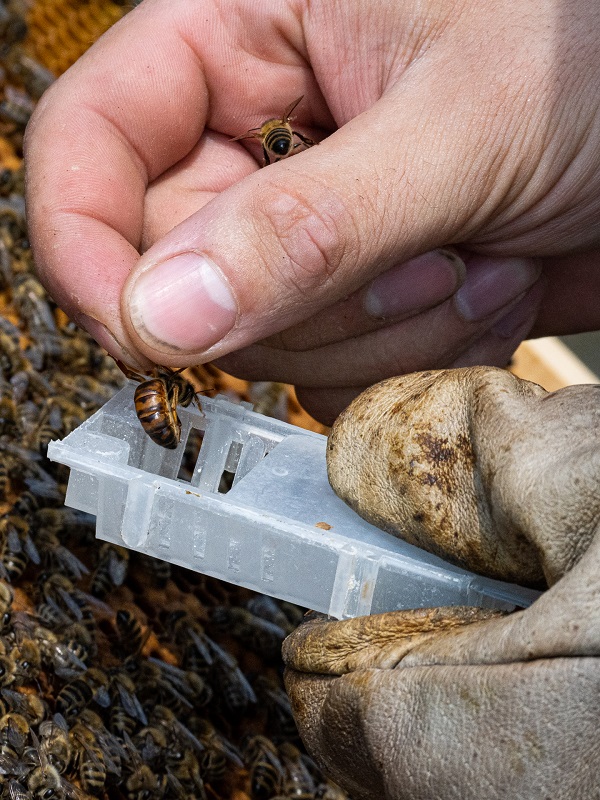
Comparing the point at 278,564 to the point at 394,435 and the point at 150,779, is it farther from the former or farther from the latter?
the point at 150,779

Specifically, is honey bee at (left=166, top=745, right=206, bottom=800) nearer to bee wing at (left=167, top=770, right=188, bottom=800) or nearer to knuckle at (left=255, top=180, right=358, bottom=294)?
bee wing at (left=167, top=770, right=188, bottom=800)

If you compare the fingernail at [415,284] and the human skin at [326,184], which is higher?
the human skin at [326,184]

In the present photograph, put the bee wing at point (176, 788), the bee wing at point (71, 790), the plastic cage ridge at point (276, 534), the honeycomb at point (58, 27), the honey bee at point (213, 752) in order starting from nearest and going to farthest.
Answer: the plastic cage ridge at point (276, 534)
the bee wing at point (71, 790)
the bee wing at point (176, 788)
the honey bee at point (213, 752)
the honeycomb at point (58, 27)

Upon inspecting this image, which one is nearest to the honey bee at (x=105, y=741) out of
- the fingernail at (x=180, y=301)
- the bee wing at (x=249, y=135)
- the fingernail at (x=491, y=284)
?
the fingernail at (x=180, y=301)

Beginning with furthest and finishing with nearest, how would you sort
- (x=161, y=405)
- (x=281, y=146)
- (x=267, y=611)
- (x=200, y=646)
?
(x=267, y=611)
(x=200, y=646)
(x=281, y=146)
(x=161, y=405)

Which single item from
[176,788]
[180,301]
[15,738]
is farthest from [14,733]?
[180,301]

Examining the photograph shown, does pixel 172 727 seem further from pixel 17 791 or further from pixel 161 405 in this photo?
pixel 161 405

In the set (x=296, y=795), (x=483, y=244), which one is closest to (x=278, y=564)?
(x=296, y=795)

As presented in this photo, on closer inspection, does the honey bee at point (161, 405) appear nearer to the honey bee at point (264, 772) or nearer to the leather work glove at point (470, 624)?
the leather work glove at point (470, 624)

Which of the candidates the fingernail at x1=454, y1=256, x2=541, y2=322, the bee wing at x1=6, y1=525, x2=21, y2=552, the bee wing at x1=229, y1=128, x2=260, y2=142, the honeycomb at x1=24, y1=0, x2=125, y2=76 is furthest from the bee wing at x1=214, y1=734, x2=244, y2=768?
the honeycomb at x1=24, y1=0, x2=125, y2=76
